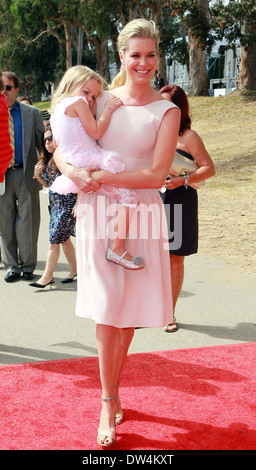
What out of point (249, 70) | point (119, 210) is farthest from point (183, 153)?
point (249, 70)

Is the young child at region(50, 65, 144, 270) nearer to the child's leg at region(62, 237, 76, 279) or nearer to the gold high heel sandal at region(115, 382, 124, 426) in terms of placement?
the gold high heel sandal at region(115, 382, 124, 426)

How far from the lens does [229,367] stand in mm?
4477

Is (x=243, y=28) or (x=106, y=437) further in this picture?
(x=243, y=28)

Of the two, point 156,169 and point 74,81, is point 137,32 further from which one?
point 156,169

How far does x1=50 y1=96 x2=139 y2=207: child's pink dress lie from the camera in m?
3.28

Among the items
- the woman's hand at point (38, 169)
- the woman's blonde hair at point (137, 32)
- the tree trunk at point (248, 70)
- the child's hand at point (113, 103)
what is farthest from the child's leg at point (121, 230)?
the tree trunk at point (248, 70)

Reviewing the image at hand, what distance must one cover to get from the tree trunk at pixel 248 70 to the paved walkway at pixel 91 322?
1891 centimetres

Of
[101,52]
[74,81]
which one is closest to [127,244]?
[74,81]

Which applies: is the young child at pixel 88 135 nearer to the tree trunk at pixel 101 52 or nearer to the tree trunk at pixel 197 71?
the tree trunk at pixel 197 71

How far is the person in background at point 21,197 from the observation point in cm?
695

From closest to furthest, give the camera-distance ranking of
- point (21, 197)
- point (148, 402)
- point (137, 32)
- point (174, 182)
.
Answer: point (137, 32)
point (148, 402)
point (174, 182)
point (21, 197)

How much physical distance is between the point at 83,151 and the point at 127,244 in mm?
551

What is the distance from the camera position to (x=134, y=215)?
3.40 meters
